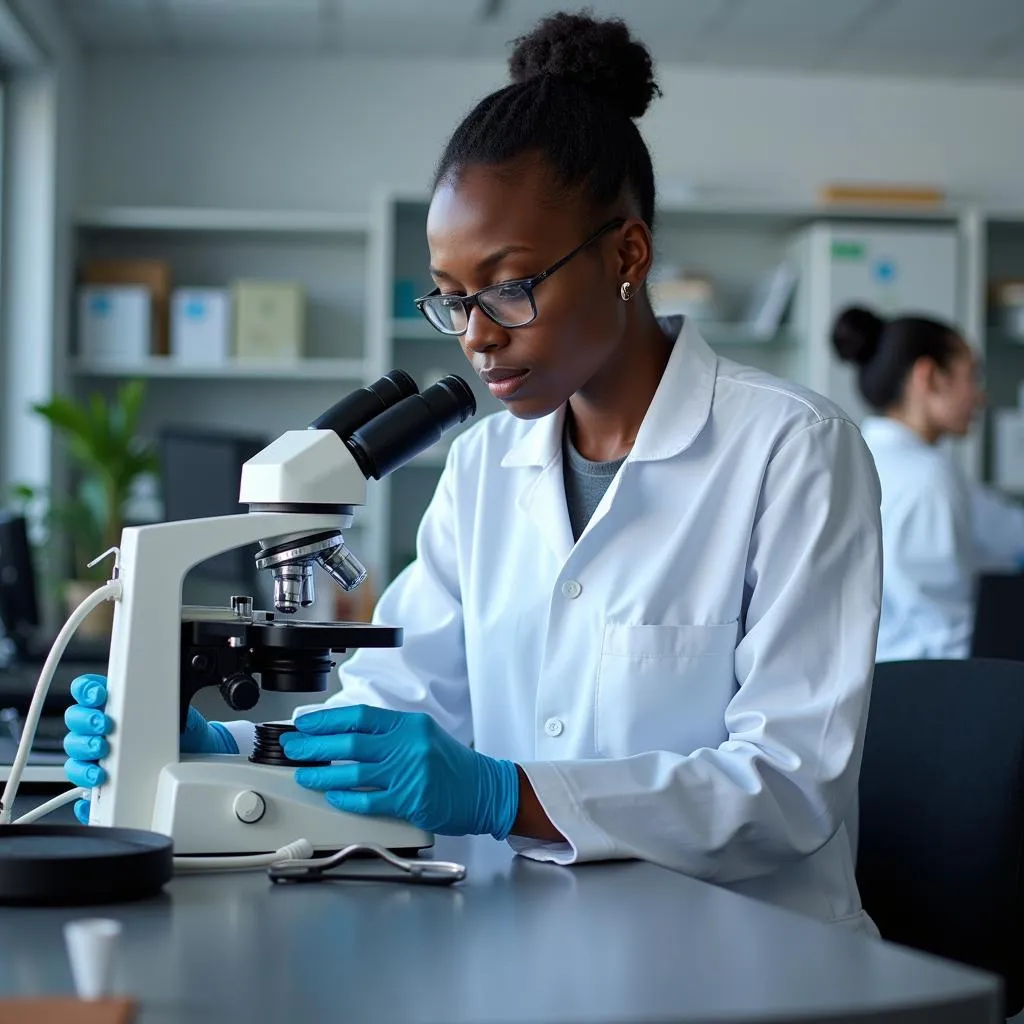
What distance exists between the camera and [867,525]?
4.29ft

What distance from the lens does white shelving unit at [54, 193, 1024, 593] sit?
4750 millimetres

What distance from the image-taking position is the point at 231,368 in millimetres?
4707

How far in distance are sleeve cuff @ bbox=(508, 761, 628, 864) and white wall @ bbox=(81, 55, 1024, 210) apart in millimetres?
4072

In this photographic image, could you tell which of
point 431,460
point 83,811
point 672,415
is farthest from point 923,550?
point 83,811

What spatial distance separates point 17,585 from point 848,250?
3019 millimetres

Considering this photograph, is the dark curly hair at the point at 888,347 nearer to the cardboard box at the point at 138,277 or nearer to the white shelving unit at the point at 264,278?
the white shelving unit at the point at 264,278

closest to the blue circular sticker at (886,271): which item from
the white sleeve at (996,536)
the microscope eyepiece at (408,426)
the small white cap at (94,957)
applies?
the white sleeve at (996,536)

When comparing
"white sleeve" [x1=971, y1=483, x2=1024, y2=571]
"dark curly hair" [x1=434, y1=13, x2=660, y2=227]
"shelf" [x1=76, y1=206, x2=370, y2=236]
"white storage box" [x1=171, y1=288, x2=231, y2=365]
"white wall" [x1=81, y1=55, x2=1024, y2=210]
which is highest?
"white wall" [x1=81, y1=55, x2=1024, y2=210]

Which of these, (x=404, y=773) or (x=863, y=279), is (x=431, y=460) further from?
(x=404, y=773)

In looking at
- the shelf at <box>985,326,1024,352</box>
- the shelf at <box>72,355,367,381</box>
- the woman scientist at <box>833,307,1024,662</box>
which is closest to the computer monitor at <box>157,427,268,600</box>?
the shelf at <box>72,355,367,381</box>

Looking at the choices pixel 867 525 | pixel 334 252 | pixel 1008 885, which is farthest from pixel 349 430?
pixel 334 252

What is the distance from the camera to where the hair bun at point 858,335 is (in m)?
3.50

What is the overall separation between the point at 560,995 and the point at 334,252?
180 inches

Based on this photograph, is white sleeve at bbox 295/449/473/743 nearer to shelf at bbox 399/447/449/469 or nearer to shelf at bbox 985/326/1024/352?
shelf at bbox 399/447/449/469
